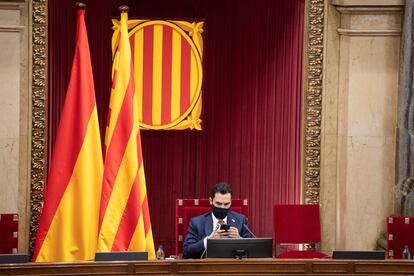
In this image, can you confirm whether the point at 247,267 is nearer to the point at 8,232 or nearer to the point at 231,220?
the point at 231,220

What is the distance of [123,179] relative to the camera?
679cm

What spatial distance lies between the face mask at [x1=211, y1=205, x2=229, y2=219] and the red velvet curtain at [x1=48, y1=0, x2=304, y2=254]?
Result: 178 centimetres

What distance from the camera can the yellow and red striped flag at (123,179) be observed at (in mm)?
6715

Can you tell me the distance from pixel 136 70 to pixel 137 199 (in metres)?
1.80

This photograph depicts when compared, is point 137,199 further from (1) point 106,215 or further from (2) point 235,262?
(2) point 235,262

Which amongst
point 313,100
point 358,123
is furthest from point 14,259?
point 358,123

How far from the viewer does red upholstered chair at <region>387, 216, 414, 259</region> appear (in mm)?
7191

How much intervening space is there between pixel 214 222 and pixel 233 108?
2199mm

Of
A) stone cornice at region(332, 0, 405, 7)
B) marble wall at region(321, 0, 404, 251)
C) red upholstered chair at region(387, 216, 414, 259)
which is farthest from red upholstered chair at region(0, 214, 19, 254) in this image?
stone cornice at region(332, 0, 405, 7)

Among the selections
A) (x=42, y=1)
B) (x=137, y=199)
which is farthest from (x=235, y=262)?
(x=42, y=1)

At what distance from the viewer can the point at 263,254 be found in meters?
5.68

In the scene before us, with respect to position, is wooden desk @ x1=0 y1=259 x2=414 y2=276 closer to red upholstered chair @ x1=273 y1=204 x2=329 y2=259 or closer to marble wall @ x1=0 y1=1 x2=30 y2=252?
red upholstered chair @ x1=273 y1=204 x2=329 y2=259

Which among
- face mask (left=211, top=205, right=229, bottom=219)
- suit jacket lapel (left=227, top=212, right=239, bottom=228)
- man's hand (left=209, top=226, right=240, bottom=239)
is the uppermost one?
face mask (left=211, top=205, right=229, bottom=219)

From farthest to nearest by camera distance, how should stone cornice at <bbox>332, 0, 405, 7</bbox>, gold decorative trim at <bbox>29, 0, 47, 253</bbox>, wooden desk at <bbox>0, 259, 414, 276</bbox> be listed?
stone cornice at <bbox>332, 0, 405, 7</bbox>, gold decorative trim at <bbox>29, 0, 47, 253</bbox>, wooden desk at <bbox>0, 259, 414, 276</bbox>
